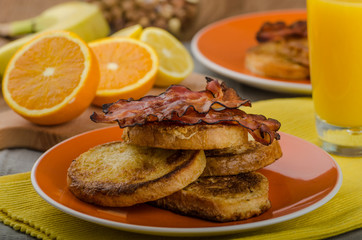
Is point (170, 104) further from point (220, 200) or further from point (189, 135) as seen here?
point (220, 200)

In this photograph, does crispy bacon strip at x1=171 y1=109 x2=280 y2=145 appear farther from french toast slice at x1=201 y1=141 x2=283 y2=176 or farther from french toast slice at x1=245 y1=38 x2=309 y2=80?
french toast slice at x1=245 y1=38 x2=309 y2=80

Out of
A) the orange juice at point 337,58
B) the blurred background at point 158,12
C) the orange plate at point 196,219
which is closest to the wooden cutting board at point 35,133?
the orange plate at point 196,219

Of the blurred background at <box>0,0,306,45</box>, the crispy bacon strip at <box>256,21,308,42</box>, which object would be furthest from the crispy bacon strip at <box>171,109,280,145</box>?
the blurred background at <box>0,0,306,45</box>

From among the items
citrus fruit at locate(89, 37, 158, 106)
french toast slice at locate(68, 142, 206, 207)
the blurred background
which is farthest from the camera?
the blurred background

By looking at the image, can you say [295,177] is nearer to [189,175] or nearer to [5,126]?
[189,175]

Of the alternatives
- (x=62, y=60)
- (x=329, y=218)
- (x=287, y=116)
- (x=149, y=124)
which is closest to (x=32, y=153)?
(x=62, y=60)
